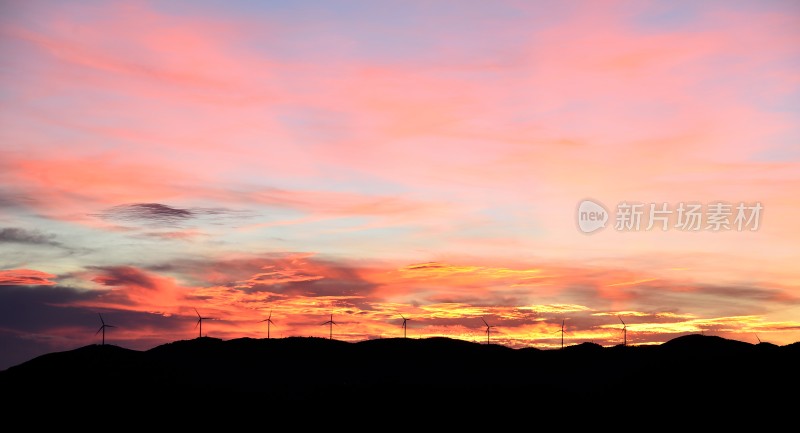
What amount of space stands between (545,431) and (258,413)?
50826mm

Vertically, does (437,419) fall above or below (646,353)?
below

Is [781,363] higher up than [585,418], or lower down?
higher up

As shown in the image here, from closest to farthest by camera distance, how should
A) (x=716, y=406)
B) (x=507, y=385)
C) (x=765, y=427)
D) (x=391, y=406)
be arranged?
(x=765, y=427)
(x=716, y=406)
(x=391, y=406)
(x=507, y=385)

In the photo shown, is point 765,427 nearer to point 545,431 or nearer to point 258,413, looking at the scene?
point 545,431

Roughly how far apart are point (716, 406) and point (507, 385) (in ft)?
129

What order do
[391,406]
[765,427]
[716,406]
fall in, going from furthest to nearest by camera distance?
[391,406], [716,406], [765,427]

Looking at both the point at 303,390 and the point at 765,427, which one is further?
the point at 303,390

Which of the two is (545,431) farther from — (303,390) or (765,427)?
(303,390)

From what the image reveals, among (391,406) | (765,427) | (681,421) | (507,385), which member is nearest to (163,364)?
(391,406)

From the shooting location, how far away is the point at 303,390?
175 meters

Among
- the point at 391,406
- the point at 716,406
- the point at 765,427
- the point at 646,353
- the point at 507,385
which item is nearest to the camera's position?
the point at 765,427

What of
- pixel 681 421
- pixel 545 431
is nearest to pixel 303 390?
pixel 545 431

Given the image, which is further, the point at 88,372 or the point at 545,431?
the point at 88,372

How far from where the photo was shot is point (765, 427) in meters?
131
